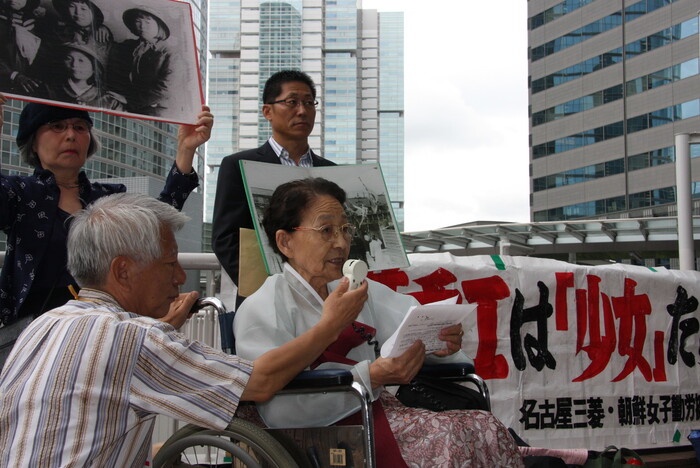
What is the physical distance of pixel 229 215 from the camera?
245cm

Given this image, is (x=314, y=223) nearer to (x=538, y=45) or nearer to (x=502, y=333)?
(x=502, y=333)

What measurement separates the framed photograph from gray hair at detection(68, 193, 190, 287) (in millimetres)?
682

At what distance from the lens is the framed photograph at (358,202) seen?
7.44 ft

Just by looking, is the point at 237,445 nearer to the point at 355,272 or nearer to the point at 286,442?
the point at 286,442

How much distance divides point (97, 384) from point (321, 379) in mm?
536

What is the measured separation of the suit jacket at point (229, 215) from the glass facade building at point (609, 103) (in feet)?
140

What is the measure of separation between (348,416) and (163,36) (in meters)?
1.38

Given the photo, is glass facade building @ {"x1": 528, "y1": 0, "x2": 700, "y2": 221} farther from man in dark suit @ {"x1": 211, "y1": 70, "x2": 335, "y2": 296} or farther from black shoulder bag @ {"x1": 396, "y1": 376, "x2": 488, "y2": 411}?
black shoulder bag @ {"x1": 396, "y1": 376, "x2": 488, "y2": 411}

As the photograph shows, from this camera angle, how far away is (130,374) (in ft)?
4.69

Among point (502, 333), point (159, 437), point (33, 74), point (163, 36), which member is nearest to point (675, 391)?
point (502, 333)

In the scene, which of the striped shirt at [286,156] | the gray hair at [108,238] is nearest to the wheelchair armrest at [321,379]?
the gray hair at [108,238]

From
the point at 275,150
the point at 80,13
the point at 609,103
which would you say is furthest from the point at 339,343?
the point at 609,103

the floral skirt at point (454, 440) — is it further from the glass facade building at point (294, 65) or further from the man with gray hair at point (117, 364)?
the glass facade building at point (294, 65)

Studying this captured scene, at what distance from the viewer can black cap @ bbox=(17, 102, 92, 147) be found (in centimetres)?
215
